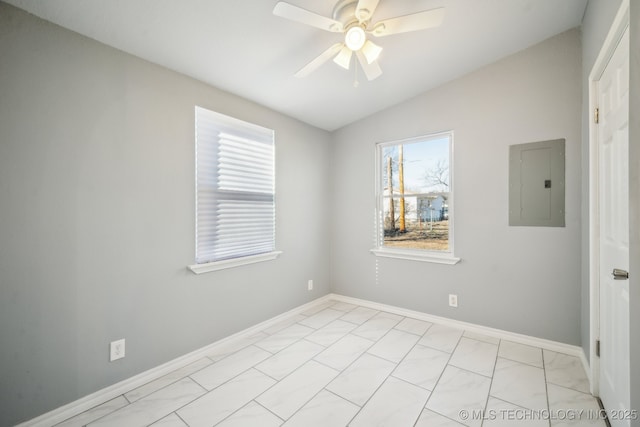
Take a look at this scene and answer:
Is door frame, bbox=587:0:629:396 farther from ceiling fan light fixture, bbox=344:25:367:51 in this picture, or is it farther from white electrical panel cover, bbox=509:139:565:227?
ceiling fan light fixture, bbox=344:25:367:51

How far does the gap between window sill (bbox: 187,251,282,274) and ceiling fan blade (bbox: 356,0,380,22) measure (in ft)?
7.21

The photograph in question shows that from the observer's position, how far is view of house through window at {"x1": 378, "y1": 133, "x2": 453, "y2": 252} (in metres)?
3.19

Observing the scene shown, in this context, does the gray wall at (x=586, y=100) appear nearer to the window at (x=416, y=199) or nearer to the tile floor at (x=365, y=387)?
the tile floor at (x=365, y=387)

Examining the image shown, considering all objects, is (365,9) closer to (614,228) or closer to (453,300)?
(614,228)

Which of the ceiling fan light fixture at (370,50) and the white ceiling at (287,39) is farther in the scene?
the ceiling fan light fixture at (370,50)

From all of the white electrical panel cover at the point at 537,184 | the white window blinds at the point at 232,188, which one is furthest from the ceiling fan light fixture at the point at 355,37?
the white electrical panel cover at the point at 537,184

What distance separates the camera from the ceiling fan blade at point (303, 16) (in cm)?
144

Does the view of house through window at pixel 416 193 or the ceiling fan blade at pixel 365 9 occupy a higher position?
the ceiling fan blade at pixel 365 9

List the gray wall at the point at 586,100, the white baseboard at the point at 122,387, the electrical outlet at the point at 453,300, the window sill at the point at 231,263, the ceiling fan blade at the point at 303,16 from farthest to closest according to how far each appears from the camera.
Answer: the electrical outlet at the point at 453,300 → the window sill at the point at 231,263 → the gray wall at the point at 586,100 → the white baseboard at the point at 122,387 → the ceiling fan blade at the point at 303,16

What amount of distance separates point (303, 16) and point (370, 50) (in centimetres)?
55

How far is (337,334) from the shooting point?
2.91 metres

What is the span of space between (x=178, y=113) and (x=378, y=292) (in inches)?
117

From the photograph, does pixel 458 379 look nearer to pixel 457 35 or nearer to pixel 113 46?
pixel 457 35
